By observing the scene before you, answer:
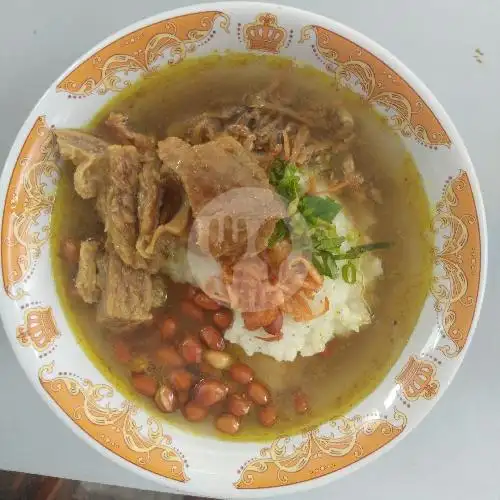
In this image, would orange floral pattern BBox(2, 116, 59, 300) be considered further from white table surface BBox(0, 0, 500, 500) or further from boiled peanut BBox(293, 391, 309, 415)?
boiled peanut BBox(293, 391, 309, 415)

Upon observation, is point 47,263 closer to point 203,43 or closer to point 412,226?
point 203,43

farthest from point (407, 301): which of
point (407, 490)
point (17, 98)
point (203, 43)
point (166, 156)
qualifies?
point (17, 98)

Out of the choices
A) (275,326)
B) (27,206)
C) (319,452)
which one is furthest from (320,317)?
(27,206)

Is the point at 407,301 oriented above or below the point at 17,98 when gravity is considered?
below

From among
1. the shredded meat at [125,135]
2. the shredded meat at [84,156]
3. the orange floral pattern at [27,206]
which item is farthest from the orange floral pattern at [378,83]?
the orange floral pattern at [27,206]

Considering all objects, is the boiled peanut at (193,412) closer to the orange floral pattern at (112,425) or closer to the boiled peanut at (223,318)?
the orange floral pattern at (112,425)

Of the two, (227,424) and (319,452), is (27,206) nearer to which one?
(227,424)
